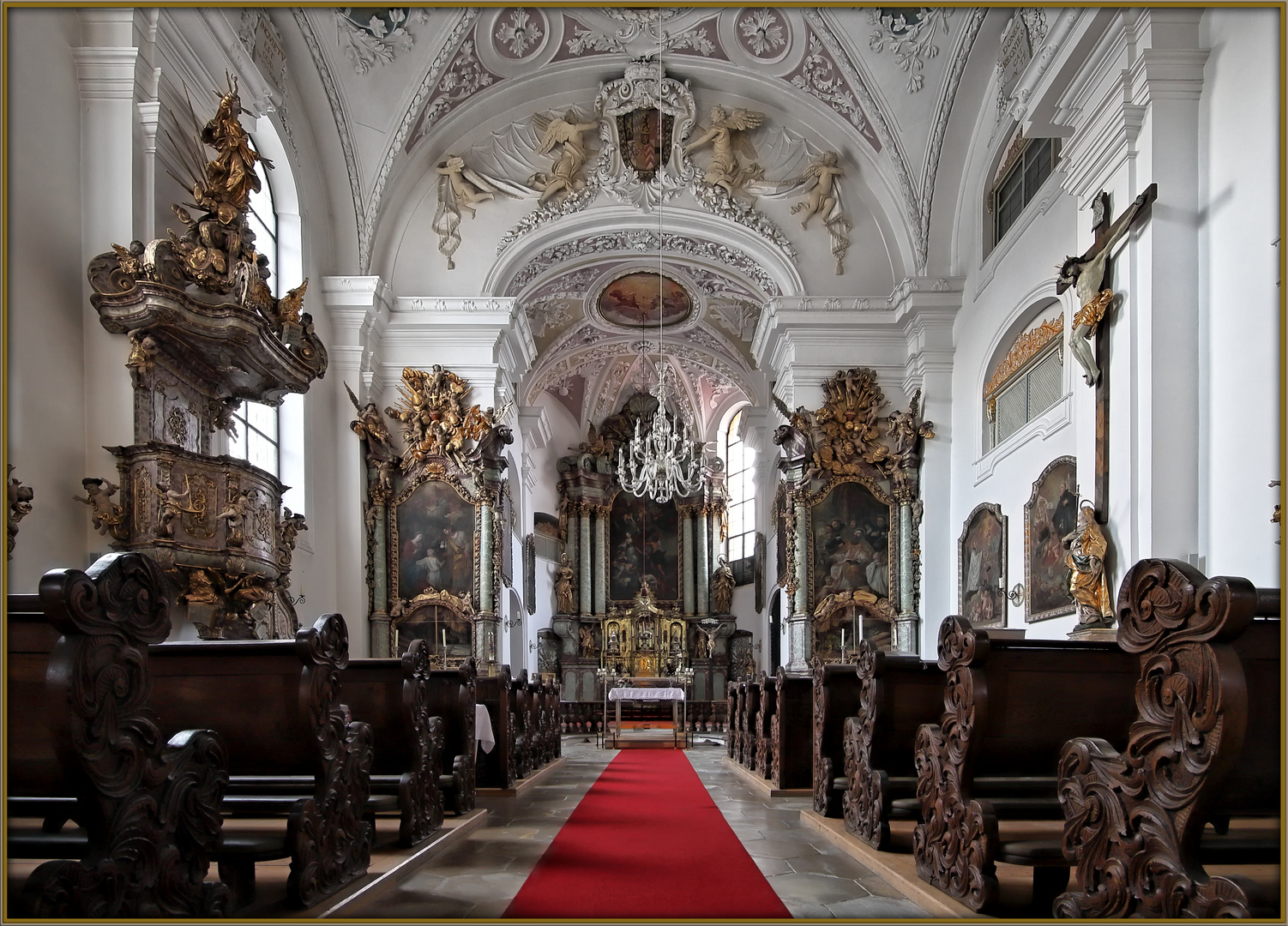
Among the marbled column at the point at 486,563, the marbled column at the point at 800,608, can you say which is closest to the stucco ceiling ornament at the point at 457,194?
the marbled column at the point at 486,563

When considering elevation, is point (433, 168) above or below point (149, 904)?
above

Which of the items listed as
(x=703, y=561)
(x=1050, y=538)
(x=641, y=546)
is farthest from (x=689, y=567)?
(x=1050, y=538)

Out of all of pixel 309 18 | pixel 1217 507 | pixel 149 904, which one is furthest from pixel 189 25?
pixel 1217 507

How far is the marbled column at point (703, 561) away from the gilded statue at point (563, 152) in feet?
37.6

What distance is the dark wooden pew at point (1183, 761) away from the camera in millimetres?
2502

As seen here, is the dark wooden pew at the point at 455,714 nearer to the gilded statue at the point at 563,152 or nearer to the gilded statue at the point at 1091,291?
the gilded statue at the point at 1091,291

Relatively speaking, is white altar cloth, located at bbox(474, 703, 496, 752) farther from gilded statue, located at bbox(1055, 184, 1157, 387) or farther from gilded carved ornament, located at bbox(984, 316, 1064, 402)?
gilded carved ornament, located at bbox(984, 316, 1064, 402)

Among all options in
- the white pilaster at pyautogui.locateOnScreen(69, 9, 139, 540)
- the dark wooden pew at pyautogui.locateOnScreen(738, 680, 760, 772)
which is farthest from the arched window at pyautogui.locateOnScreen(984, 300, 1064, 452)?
the white pilaster at pyautogui.locateOnScreen(69, 9, 139, 540)

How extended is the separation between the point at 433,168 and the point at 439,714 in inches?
371

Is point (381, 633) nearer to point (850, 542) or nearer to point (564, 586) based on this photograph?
point (850, 542)

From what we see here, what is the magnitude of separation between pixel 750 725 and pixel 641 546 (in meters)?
14.5

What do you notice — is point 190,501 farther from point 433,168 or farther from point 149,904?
point 433,168

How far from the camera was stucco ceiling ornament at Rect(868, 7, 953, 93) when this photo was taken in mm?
12047

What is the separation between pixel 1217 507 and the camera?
641cm
